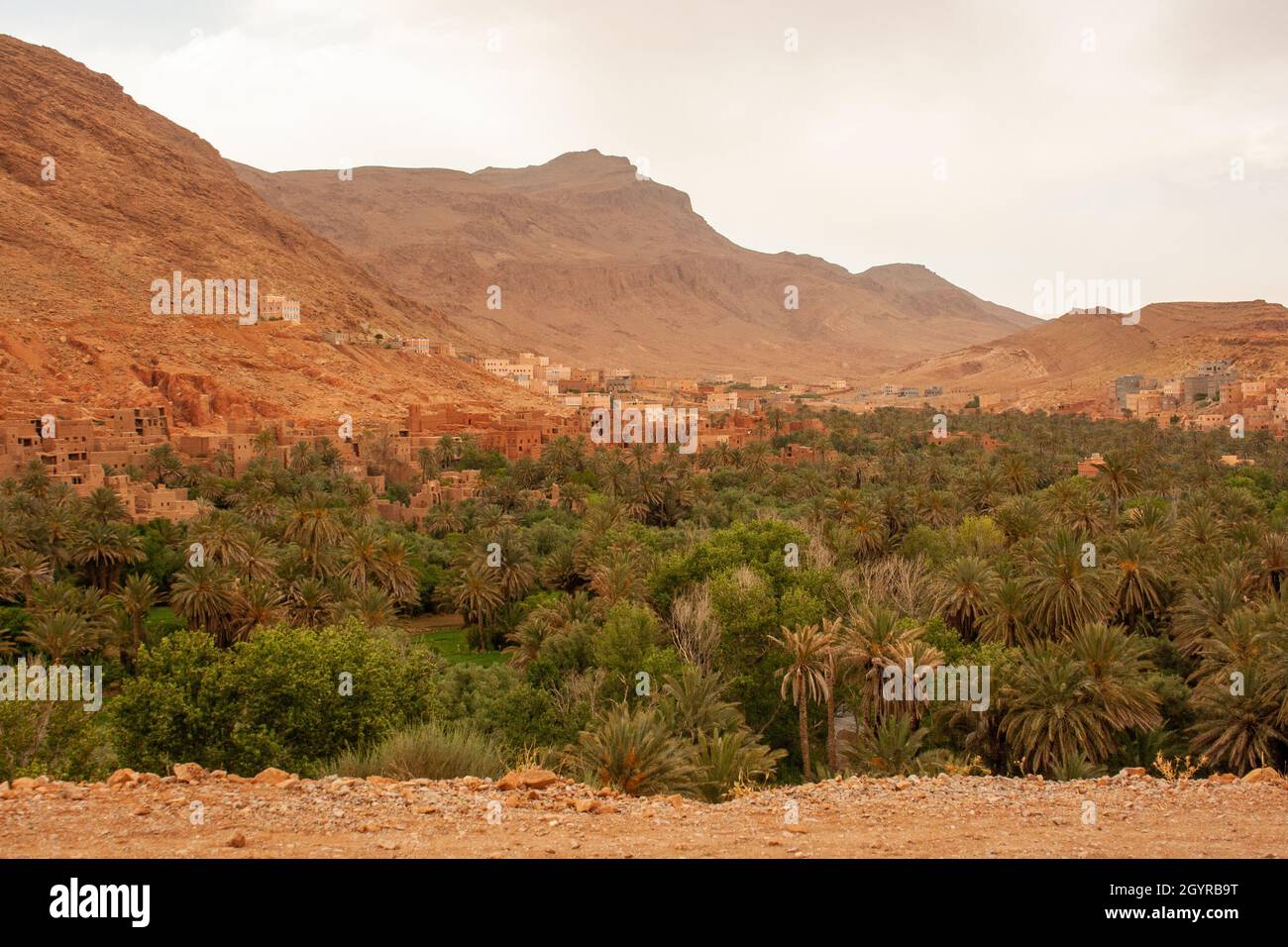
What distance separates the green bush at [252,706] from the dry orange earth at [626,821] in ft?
17.0

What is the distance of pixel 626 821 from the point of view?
7.10 m

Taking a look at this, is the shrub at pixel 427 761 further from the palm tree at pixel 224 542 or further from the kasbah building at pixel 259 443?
the kasbah building at pixel 259 443

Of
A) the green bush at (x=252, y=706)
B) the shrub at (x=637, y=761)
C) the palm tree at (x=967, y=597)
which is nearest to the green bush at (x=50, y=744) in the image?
the green bush at (x=252, y=706)

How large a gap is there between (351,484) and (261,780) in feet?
123

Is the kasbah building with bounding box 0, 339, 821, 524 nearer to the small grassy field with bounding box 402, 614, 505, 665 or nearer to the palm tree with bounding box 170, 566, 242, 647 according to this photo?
the small grassy field with bounding box 402, 614, 505, 665

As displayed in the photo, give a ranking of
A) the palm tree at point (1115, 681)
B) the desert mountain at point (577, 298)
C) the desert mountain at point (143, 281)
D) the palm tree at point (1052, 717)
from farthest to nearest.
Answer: the desert mountain at point (577, 298), the desert mountain at point (143, 281), the palm tree at point (1115, 681), the palm tree at point (1052, 717)

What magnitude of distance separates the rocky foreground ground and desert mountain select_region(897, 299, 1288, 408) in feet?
322

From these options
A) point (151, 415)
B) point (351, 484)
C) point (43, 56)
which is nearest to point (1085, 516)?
point (351, 484)

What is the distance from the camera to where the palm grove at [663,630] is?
520 inches

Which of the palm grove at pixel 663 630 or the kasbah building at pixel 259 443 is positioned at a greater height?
the kasbah building at pixel 259 443

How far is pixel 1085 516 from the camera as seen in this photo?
29078 mm

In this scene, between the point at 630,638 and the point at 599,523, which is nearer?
the point at 630,638
